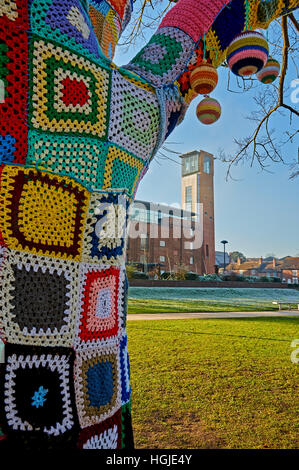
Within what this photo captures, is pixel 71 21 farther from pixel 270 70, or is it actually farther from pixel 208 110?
pixel 270 70

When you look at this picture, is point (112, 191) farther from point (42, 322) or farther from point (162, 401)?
point (162, 401)

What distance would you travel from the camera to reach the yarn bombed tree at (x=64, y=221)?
0.74 m

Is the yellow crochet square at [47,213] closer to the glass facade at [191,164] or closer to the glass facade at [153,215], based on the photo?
the glass facade at [153,215]

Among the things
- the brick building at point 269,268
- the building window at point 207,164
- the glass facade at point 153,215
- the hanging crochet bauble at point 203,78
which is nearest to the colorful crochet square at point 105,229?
the hanging crochet bauble at point 203,78

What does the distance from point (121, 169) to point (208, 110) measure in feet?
5.85

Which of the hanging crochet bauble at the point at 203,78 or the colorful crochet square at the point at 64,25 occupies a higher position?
the hanging crochet bauble at the point at 203,78

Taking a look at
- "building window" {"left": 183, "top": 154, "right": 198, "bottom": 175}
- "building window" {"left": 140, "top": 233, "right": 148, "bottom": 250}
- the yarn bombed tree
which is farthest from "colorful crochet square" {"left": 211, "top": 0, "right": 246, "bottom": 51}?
"building window" {"left": 183, "top": 154, "right": 198, "bottom": 175}

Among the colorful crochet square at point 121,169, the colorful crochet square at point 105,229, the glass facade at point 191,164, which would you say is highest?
the glass facade at point 191,164

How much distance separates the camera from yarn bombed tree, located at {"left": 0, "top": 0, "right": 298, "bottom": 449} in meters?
0.74

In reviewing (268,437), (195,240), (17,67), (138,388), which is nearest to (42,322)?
(17,67)

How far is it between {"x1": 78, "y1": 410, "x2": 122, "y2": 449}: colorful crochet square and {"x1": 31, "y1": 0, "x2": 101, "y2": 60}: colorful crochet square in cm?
95

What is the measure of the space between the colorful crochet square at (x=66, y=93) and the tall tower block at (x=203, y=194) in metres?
38.9

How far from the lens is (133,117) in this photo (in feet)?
3.15

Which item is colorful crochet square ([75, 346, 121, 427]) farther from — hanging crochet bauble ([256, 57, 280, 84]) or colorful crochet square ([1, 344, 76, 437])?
hanging crochet bauble ([256, 57, 280, 84])
